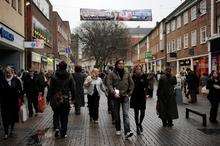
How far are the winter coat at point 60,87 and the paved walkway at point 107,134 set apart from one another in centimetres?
88

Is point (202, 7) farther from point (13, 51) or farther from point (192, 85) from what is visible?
point (192, 85)

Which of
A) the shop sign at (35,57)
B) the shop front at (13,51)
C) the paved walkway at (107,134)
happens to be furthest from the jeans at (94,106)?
the shop sign at (35,57)

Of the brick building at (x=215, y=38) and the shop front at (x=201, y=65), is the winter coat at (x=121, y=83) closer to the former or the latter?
the brick building at (x=215, y=38)

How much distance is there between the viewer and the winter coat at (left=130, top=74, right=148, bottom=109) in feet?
42.0

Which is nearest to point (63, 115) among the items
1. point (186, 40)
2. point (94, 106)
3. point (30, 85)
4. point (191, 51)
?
point (94, 106)

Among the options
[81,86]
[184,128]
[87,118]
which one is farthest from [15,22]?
[184,128]

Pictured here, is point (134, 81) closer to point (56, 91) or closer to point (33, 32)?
point (56, 91)

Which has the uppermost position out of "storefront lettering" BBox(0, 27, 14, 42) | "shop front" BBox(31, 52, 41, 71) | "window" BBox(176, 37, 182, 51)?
"window" BBox(176, 37, 182, 51)

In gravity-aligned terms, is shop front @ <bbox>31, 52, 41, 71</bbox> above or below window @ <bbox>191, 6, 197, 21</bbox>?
below

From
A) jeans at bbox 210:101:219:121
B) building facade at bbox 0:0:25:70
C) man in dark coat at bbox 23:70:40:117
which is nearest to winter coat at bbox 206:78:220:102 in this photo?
jeans at bbox 210:101:219:121

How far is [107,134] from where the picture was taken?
1252 cm

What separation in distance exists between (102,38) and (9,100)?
173ft

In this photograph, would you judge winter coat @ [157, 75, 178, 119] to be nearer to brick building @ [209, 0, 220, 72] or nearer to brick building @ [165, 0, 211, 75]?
brick building @ [209, 0, 220, 72]

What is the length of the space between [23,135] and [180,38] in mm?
40634
